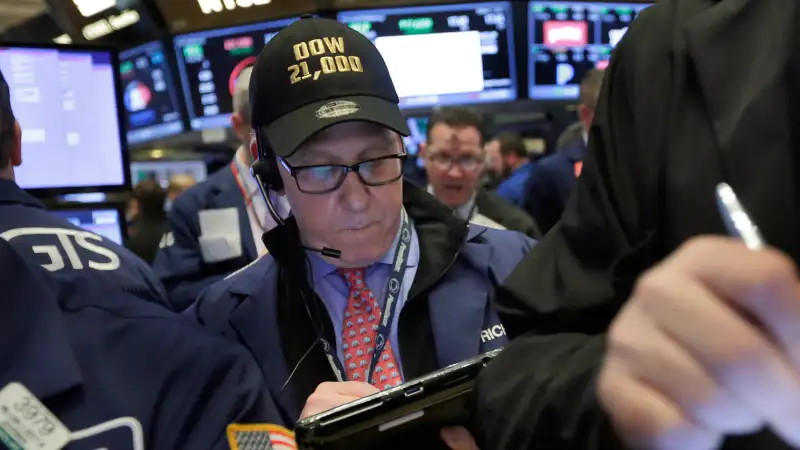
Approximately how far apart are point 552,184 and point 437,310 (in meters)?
2.47

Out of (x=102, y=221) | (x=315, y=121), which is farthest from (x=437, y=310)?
(x=102, y=221)

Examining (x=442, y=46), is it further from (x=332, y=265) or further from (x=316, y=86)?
(x=332, y=265)

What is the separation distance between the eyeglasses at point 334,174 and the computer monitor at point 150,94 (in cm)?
264

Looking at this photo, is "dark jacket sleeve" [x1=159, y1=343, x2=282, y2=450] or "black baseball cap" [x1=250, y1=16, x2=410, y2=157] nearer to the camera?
"dark jacket sleeve" [x1=159, y1=343, x2=282, y2=450]

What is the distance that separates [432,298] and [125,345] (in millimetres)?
636

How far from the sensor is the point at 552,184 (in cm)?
398

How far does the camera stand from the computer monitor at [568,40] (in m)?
3.94

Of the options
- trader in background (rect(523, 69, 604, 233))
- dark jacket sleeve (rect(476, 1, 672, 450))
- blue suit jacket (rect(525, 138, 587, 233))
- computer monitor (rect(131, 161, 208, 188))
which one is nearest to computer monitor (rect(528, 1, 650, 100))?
trader in background (rect(523, 69, 604, 233))

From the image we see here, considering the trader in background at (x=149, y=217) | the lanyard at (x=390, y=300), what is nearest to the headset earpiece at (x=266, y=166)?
the lanyard at (x=390, y=300)

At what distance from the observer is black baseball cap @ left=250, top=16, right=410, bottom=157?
1.65 meters

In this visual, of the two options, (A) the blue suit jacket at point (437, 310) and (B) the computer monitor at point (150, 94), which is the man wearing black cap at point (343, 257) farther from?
(B) the computer monitor at point (150, 94)

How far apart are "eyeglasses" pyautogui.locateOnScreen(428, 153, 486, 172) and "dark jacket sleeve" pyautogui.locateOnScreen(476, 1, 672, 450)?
254cm

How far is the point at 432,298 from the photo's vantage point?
5.42 ft

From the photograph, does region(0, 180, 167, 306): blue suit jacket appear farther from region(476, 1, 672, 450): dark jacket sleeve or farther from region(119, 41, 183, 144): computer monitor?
region(119, 41, 183, 144): computer monitor
